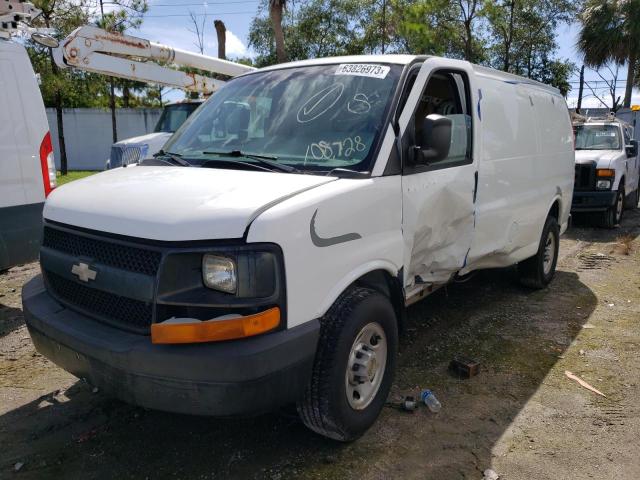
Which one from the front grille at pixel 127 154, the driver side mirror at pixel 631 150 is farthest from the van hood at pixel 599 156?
the front grille at pixel 127 154

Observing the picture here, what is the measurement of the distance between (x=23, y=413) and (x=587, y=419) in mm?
3716

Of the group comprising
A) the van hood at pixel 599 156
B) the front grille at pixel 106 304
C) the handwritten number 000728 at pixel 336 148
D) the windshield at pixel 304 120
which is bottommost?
the front grille at pixel 106 304

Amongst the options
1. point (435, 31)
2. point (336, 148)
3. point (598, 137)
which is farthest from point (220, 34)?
point (336, 148)

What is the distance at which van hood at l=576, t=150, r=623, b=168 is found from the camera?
10.1 meters

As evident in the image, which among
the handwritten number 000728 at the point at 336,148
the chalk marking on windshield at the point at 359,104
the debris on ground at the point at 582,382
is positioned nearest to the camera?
the handwritten number 000728 at the point at 336,148

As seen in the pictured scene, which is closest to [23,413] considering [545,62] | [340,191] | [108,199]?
[108,199]

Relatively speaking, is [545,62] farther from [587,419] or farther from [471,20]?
[587,419]

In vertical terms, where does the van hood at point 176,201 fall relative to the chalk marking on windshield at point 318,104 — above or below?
below

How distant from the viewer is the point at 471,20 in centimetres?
2291

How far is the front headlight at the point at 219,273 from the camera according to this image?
98.8 inches

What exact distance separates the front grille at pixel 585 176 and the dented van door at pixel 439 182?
6930 millimetres

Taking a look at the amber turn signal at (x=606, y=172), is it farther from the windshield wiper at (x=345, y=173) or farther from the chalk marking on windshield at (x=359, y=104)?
the windshield wiper at (x=345, y=173)

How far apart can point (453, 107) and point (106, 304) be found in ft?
9.82

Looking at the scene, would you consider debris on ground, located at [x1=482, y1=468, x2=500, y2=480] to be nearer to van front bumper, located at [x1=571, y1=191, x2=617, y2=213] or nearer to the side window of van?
the side window of van
